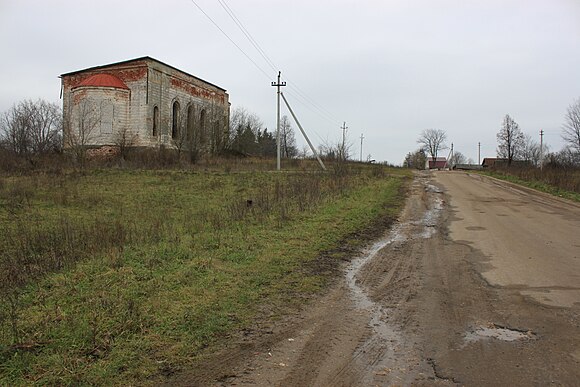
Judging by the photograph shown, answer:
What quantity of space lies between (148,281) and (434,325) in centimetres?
406

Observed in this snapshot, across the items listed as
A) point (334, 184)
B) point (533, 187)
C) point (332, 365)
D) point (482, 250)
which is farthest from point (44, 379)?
point (533, 187)

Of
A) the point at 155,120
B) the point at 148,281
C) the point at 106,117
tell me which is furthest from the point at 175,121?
the point at 148,281

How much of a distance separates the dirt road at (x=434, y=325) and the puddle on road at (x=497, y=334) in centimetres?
1

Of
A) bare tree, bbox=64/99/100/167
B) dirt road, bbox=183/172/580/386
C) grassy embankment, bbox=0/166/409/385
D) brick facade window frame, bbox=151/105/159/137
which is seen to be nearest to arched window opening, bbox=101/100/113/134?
bare tree, bbox=64/99/100/167

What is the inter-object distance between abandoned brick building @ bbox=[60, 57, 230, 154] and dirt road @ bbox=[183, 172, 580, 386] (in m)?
33.7

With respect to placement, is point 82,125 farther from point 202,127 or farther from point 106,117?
point 202,127

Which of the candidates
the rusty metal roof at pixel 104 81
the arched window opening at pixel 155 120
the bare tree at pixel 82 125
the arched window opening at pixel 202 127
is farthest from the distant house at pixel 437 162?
the bare tree at pixel 82 125

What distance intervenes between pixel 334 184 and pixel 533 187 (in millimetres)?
12106

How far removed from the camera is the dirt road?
390 centimetres

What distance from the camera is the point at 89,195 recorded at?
20.3 metres

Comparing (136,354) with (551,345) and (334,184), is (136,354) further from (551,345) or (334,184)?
(334,184)

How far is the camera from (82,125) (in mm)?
37250

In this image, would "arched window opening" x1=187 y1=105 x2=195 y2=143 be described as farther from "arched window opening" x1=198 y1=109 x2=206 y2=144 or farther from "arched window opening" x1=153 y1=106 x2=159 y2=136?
"arched window opening" x1=153 y1=106 x2=159 y2=136

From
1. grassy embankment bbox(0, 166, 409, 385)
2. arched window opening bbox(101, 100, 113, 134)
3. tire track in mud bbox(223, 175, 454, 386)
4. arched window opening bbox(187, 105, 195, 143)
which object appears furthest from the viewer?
arched window opening bbox(187, 105, 195, 143)
